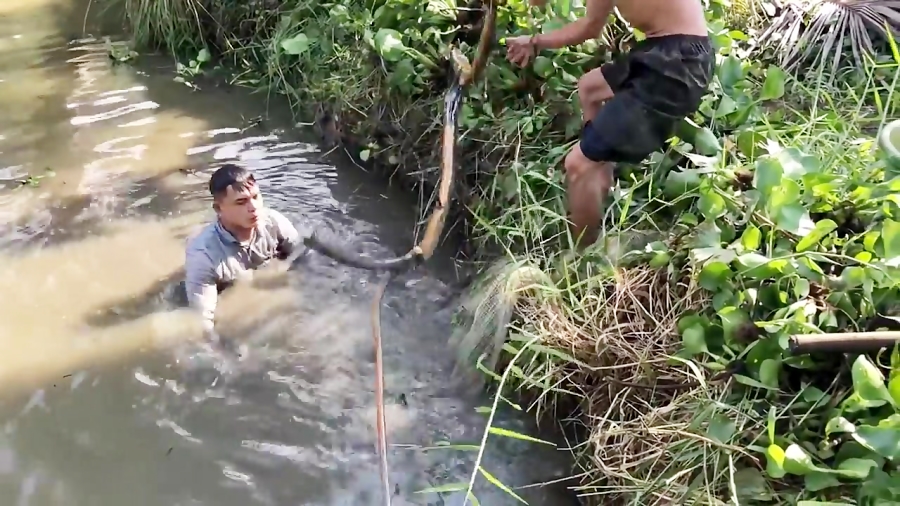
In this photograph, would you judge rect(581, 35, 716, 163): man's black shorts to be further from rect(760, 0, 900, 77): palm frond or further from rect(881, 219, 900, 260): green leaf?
rect(760, 0, 900, 77): palm frond

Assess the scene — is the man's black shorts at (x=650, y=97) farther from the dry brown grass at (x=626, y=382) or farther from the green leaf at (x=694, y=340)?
the green leaf at (x=694, y=340)

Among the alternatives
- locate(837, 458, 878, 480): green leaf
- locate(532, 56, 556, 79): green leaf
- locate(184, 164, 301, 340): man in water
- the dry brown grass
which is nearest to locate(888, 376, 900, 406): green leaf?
locate(837, 458, 878, 480): green leaf

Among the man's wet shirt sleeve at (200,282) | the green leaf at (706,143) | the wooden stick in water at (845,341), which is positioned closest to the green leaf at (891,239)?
the wooden stick in water at (845,341)

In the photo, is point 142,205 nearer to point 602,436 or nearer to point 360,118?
point 360,118

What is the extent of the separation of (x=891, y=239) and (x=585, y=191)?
0.99 metres

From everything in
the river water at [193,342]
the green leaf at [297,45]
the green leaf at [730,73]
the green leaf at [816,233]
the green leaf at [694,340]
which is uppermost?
the green leaf at [730,73]

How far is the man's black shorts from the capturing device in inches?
97.5

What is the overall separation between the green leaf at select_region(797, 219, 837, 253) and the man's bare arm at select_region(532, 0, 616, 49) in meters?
1.01

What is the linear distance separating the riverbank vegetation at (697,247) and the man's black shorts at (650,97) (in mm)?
163

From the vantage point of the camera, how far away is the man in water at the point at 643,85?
97.7 inches

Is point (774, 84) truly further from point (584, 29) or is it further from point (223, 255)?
point (223, 255)

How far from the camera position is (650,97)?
2.50 metres

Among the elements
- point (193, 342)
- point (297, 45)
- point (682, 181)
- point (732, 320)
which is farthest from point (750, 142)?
point (297, 45)

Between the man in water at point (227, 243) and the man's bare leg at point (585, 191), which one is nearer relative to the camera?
the man's bare leg at point (585, 191)
